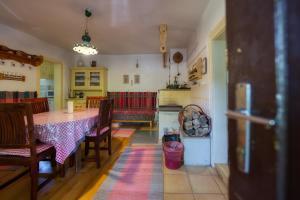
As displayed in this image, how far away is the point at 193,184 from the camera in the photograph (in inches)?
82.7

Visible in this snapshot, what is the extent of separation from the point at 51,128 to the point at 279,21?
77.8 inches

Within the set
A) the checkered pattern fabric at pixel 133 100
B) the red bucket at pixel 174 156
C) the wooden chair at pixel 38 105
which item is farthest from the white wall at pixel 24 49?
the red bucket at pixel 174 156

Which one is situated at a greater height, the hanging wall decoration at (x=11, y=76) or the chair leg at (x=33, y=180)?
the hanging wall decoration at (x=11, y=76)

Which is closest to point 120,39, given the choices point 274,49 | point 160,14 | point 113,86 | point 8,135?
point 160,14

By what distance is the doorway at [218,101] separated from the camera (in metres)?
2.49

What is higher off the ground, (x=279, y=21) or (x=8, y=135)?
(x=279, y=21)

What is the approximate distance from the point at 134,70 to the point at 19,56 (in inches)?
121

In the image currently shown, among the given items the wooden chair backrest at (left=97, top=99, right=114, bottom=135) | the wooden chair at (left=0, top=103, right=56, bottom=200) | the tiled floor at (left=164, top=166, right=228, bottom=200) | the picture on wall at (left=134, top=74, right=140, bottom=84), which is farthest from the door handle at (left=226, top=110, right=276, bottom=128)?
the picture on wall at (left=134, top=74, right=140, bottom=84)

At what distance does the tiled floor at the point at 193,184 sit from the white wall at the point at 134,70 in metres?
3.75

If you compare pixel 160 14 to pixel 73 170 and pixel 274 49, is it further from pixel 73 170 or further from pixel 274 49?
pixel 274 49

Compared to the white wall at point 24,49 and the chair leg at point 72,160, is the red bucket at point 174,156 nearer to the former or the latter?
the chair leg at point 72,160

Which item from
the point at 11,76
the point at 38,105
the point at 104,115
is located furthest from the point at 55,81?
the point at 104,115

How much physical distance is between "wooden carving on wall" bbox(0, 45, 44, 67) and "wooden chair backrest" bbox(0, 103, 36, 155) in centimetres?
234

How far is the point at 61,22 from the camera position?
3.38 m
